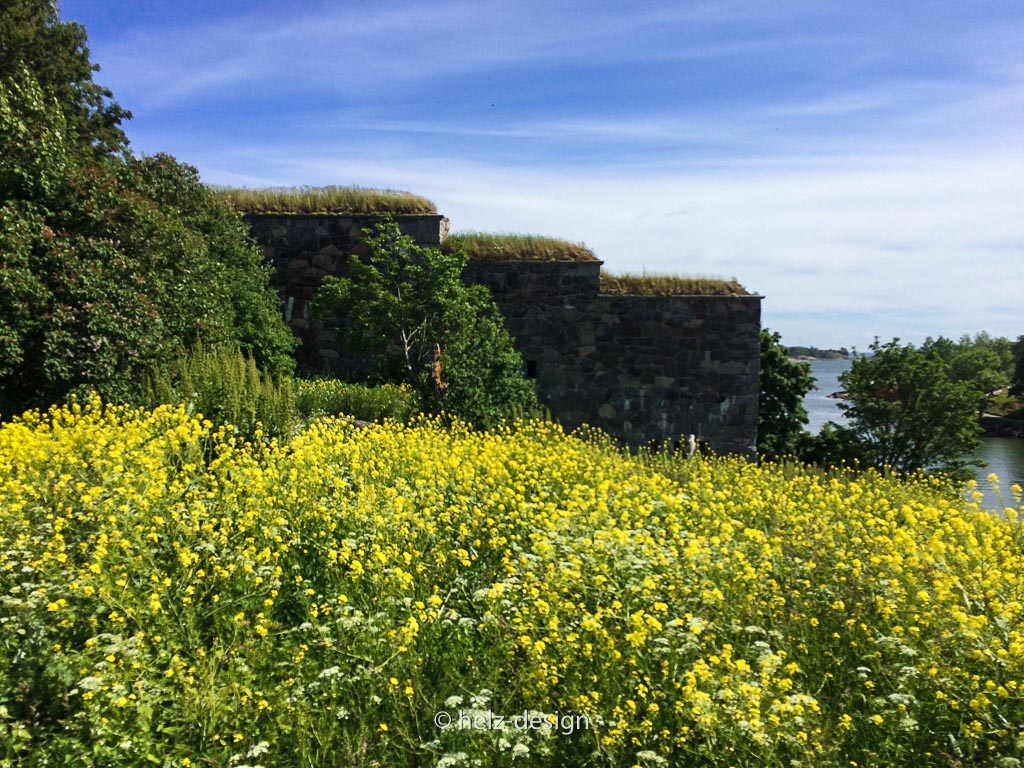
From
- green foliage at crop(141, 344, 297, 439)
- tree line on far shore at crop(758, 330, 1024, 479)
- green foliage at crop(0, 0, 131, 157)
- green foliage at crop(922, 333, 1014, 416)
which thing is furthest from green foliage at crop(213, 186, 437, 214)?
green foliage at crop(922, 333, 1014, 416)

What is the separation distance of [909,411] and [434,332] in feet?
31.0

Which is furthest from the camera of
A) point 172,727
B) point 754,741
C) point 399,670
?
point 399,670

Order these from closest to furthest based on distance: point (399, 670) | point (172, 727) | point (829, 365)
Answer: point (172, 727) → point (399, 670) → point (829, 365)

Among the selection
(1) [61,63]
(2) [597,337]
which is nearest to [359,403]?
(2) [597,337]

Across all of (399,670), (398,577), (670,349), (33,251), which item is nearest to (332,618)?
(398,577)

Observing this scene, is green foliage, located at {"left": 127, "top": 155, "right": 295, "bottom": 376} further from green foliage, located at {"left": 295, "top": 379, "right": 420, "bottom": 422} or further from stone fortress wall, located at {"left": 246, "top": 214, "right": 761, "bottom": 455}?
green foliage, located at {"left": 295, "top": 379, "right": 420, "bottom": 422}

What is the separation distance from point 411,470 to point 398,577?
7.46ft

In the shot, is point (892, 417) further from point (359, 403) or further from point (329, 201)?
point (329, 201)

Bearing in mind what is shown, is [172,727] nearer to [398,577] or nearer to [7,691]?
[7,691]

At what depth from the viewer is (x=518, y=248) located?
14.4m

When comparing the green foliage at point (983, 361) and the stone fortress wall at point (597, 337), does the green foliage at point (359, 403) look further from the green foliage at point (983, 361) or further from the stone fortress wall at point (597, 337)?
the green foliage at point (983, 361)

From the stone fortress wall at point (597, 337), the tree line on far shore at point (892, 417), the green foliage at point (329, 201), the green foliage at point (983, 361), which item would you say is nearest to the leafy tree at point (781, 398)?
the tree line on far shore at point (892, 417)

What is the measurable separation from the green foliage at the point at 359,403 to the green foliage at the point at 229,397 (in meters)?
1.89

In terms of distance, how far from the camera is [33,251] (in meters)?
7.89
